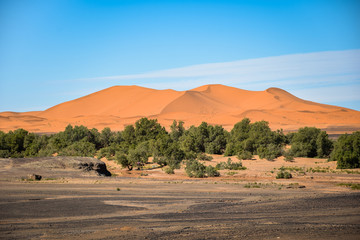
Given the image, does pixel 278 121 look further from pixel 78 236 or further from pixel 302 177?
pixel 78 236

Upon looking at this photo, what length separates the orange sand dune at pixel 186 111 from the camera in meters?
98.2

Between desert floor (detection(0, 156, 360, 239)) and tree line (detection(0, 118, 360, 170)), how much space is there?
10.6 meters

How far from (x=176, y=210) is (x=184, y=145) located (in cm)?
2939

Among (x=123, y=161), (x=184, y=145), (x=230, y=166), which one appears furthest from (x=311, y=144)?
(x=123, y=161)

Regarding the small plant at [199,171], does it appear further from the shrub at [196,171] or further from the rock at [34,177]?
the rock at [34,177]

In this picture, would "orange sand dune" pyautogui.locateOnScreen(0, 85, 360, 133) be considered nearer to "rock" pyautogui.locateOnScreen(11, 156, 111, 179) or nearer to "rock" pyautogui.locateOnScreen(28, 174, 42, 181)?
"rock" pyautogui.locateOnScreen(11, 156, 111, 179)

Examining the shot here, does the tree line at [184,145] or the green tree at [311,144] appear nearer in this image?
the tree line at [184,145]

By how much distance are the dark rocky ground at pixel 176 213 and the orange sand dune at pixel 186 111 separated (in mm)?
64418

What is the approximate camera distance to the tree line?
118ft

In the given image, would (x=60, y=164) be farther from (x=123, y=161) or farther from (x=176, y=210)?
(x=176, y=210)


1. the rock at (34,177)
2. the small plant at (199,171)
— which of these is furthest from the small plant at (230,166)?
the rock at (34,177)

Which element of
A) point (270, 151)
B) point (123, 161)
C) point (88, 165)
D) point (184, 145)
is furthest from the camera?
point (184, 145)

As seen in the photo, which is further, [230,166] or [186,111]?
[186,111]

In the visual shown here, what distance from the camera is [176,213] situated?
13.9 metres
